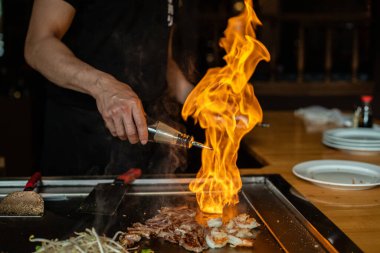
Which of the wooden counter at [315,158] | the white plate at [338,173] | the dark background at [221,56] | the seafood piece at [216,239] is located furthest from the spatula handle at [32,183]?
the dark background at [221,56]

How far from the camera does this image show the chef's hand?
1771 millimetres

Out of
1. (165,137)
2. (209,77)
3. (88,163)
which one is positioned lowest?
(88,163)

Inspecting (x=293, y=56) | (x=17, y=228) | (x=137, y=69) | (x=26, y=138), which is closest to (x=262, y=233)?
(x=17, y=228)

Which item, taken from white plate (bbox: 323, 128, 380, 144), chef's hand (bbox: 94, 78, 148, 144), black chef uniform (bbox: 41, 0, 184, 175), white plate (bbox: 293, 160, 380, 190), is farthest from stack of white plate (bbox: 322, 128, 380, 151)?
chef's hand (bbox: 94, 78, 148, 144)

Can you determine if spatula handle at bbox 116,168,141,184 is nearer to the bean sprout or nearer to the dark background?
the bean sprout

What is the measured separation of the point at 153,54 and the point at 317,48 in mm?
6997

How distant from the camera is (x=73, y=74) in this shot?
2.07 meters

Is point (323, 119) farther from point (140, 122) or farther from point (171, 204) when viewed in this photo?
point (140, 122)

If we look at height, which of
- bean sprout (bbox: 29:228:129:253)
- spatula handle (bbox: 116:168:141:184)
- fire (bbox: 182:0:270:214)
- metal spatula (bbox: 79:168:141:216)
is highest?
fire (bbox: 182:0:270:214)

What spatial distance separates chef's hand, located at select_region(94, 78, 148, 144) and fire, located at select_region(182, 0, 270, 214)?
0.39m

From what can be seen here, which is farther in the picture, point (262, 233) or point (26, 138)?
point (26, 138)

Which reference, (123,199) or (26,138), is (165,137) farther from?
(26,138)

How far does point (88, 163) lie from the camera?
2.80m

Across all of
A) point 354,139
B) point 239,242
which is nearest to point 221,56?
point 354,139
